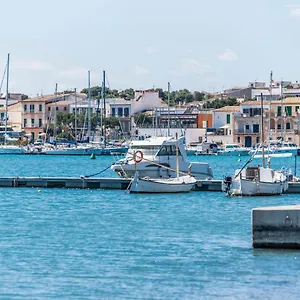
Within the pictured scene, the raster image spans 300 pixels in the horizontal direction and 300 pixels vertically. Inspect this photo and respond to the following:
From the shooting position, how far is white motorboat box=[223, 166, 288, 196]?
5453 cm

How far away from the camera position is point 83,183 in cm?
6231

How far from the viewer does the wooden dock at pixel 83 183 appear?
195 feet

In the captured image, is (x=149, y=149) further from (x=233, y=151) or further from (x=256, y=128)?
(x=256, y=128)

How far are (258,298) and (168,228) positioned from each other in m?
14.4

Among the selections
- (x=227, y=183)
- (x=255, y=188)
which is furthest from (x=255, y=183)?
(x=227, y=183)

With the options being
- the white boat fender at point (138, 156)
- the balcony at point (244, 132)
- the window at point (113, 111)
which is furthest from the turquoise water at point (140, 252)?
the window at point (113, 111)

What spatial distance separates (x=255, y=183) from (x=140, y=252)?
19286 millimetres

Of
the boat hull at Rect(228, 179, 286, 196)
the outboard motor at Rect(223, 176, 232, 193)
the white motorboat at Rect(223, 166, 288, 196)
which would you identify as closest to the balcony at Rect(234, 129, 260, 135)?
the outboard motor at Rect(223, 176, 232, 193)

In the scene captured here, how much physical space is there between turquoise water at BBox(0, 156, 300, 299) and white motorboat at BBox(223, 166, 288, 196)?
0.54m

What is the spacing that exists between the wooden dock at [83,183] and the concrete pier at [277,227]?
2532cm

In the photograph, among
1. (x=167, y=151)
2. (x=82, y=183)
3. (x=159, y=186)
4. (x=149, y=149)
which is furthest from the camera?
(x=149, y=149)

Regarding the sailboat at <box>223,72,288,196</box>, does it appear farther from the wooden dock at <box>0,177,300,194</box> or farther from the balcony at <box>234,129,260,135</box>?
the balcony at <box>234,129,260,135</box>

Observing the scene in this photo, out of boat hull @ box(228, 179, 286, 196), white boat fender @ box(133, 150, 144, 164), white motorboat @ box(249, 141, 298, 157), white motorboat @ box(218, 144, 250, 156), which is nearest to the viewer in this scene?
boat hull @ box(228, 179, 286, 196)

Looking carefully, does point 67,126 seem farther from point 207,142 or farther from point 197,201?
point 197,201
